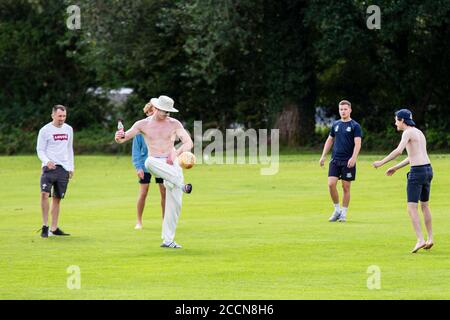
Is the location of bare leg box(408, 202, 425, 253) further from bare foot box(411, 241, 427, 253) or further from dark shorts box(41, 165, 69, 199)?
dark shorts box(41, 165, 69, 199)

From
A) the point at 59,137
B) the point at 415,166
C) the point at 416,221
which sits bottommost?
the point at 416,221

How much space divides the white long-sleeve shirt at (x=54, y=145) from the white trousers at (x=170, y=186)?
8.94ft

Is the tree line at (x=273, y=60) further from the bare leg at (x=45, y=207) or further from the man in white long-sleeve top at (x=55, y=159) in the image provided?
the bare leg at (x=45, y=207)

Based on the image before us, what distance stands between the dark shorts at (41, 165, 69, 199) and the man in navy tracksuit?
5109mm

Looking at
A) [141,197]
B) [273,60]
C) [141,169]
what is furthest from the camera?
[273,60]

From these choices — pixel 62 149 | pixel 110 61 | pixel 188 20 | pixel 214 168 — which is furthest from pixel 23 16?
pixel 62 149

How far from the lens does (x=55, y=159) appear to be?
65.7 feet

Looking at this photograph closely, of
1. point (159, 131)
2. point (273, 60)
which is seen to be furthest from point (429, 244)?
point (273, 60)

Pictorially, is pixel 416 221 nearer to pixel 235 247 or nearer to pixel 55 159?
pixel 235 247

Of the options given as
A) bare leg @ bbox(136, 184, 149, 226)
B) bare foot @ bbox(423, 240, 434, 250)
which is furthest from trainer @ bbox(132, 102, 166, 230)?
bare foot @ bbox(423, 240, 434, 250)

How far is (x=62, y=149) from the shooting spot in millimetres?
20062

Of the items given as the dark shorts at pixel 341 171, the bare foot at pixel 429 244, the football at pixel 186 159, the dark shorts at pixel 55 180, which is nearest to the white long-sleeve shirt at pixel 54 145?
the dark shorts at pixel 55 180

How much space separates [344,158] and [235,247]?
4875 millimetres

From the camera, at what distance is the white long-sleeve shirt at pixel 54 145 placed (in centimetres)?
1994
